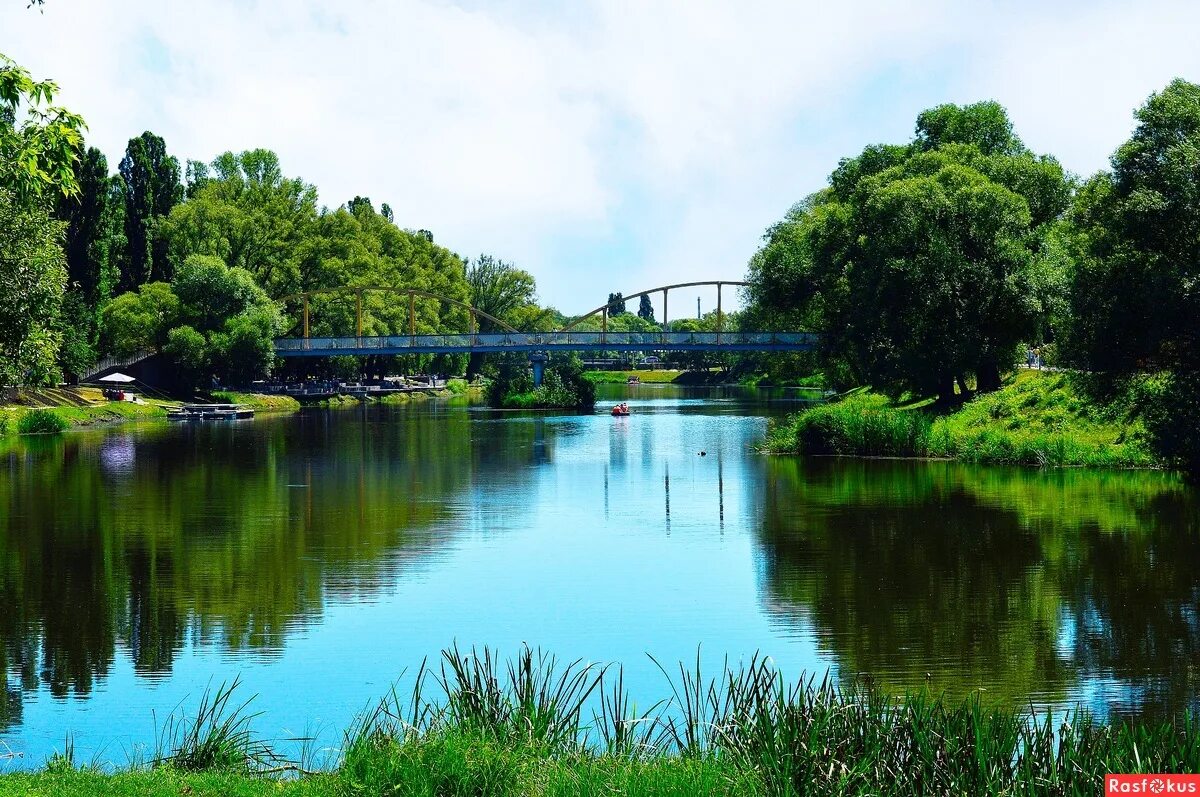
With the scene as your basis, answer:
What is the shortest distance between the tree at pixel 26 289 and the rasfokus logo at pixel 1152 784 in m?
25.9

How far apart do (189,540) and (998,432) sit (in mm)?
29080

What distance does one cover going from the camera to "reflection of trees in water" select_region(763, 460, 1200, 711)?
17516mm

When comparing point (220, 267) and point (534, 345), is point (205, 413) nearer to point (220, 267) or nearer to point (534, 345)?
point (220, 267)

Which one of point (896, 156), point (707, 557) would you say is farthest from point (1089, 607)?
point (896, 156)

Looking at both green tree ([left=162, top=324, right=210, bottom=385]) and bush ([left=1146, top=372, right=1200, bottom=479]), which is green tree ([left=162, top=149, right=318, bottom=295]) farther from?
bush ([left=1146, top=372, right=1200, bottom=479])

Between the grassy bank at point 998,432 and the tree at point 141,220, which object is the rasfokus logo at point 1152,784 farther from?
the tree at point 141,220

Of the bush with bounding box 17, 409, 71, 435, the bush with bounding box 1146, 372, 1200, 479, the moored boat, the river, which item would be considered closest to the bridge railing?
the moored boat

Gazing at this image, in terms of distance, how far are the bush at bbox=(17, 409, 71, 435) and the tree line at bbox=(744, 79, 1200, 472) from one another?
119 feet

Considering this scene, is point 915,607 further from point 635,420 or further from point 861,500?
point 635,420

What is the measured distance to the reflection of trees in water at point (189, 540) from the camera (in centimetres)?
1947

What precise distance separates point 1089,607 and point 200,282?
263 ft

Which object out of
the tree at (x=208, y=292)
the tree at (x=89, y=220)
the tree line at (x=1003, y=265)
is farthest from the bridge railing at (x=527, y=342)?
the tree at (x=89, y=220)

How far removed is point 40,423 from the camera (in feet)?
221

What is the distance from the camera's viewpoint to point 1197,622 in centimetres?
2028
